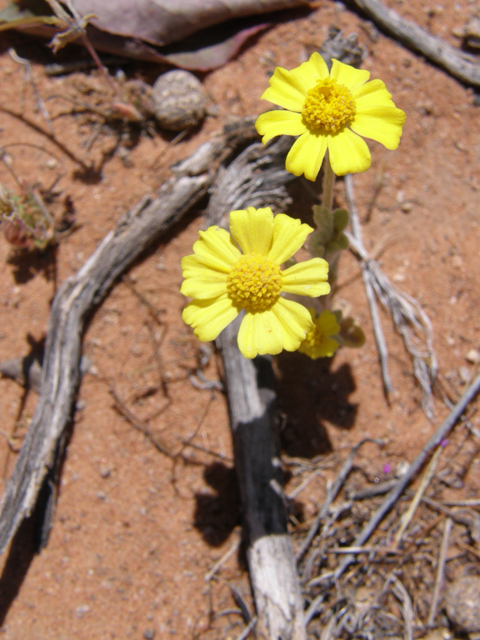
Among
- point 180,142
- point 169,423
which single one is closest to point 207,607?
point 169,423

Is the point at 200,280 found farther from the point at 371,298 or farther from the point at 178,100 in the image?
the point at 178,100

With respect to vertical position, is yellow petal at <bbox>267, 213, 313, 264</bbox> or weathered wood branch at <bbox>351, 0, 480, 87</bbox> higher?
weathered wood branch at <bbox>351, 0, 480, 87</bbox>

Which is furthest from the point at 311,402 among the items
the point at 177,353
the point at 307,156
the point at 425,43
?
the point at 425,43

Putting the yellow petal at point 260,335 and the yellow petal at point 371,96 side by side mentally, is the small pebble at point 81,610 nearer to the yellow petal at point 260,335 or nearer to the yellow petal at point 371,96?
the yellow petal at point 260,335

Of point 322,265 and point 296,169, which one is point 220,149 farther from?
point 322,265

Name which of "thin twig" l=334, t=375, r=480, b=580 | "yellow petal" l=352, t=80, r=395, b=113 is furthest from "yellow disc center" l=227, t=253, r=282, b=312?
"thin twig" l=334, t=375, r=480, b=580

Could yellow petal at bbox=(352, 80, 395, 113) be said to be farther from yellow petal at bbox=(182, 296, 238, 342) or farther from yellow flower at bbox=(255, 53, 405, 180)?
yellow petal at bbox=(182, 296, 238, 342)

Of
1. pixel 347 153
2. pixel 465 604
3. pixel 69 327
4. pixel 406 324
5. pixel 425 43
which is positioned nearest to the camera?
pixel 347 153
